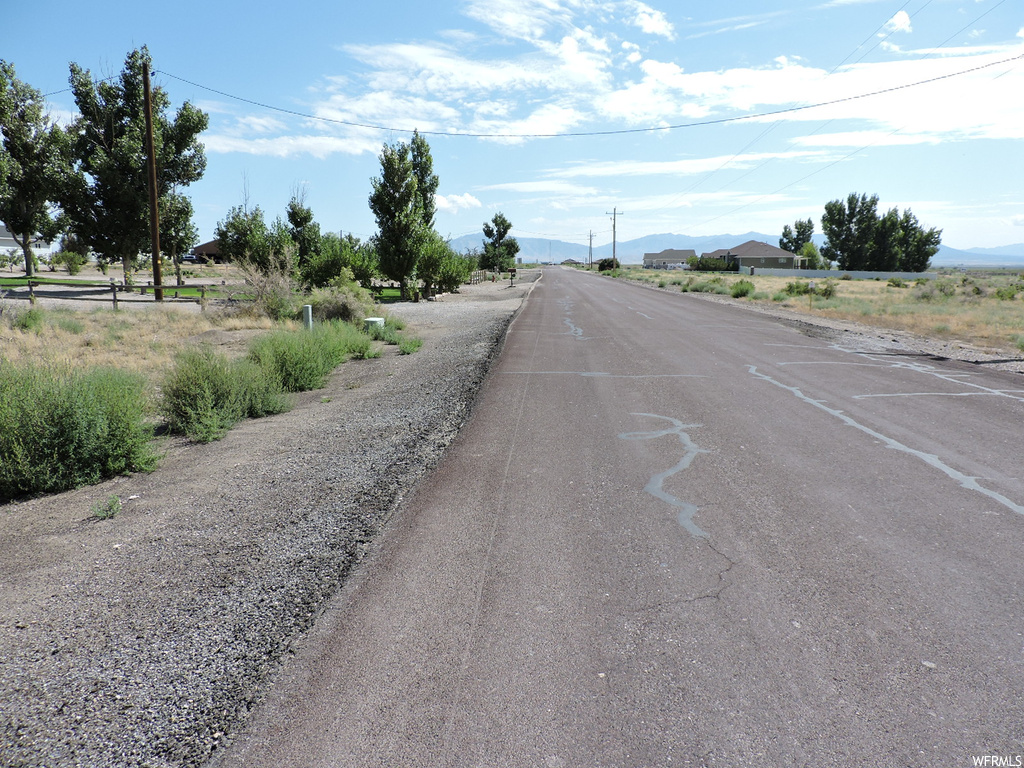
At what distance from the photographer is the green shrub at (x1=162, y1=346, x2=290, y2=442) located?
8523 millimetres

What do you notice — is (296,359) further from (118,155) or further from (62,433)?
(118,155)

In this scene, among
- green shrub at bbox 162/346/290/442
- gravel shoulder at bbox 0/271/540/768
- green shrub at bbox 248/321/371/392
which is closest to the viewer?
gravel shoulder at bbox 0/271/540/768

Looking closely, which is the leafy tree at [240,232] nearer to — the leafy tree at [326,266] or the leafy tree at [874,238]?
the leafy tree at [326,266]

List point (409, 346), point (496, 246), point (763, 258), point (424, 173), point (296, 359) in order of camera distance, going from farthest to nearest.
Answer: point (763, 258) → point (496, 246) → point (424, 173) → point (409, 346) → point (296, 359)

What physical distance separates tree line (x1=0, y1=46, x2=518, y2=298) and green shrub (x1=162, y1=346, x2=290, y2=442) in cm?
2418

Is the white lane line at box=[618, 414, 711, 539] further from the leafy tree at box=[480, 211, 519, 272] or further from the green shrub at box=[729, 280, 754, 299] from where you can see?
the leafy tree at box=[480, 211, 519, 272]

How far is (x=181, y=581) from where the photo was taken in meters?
4.30

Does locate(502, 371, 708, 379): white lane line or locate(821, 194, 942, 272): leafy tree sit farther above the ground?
locate(821, 194, 942, 272): leafy tree

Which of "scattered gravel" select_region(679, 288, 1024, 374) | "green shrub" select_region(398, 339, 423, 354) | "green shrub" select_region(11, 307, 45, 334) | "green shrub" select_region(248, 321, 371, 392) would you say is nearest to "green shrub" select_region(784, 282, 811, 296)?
"scattered gravel" select_region(679, 288, 1024, 374)

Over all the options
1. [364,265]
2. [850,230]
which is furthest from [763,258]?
[364,265]

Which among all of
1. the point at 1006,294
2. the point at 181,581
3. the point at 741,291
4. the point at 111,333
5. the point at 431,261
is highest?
the point at 431,261

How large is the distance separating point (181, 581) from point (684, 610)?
3297mm

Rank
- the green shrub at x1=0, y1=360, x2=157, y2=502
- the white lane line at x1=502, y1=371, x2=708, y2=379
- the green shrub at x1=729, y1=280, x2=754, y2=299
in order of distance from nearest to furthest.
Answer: the green shrub at x1=0, y1=360, x2=157, y2=502
the white lane line at x1=502, y1=371, x2=708, y2=379
the green shrub at x1=729, y1=280, x2=754, y2=299

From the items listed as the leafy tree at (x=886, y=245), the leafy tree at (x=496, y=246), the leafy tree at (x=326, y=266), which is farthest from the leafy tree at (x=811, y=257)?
the leafy tree at (x=326, y=266)
